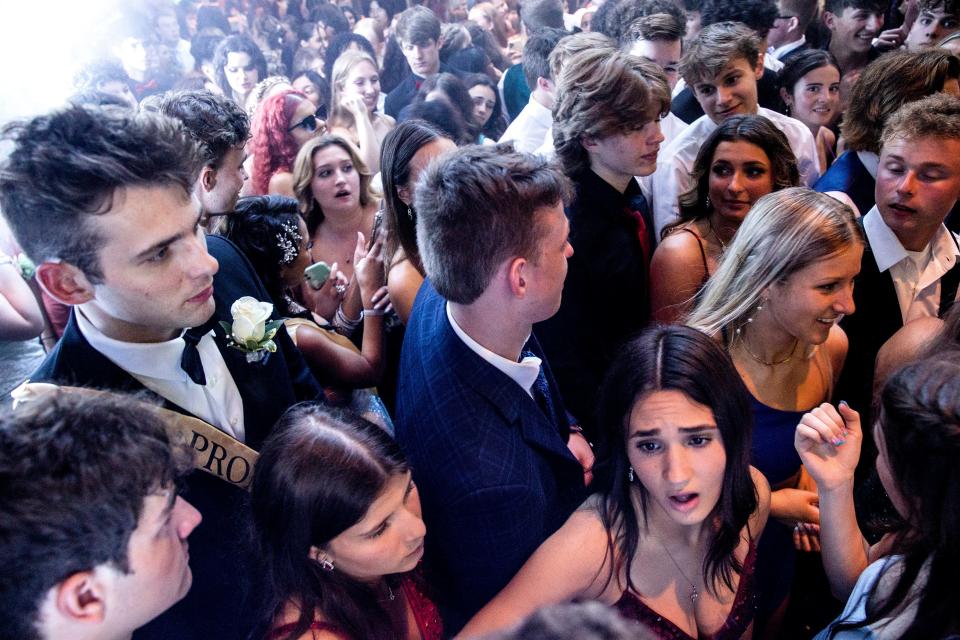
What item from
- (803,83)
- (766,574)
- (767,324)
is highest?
(803,83)

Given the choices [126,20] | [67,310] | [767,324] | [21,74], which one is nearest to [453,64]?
[126,20]

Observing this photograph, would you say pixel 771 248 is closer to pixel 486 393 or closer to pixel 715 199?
pixel 715 199

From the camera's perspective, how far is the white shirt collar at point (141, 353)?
5.02ft

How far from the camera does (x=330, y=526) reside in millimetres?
1467

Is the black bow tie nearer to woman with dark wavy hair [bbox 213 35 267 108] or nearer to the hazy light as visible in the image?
the hazy light

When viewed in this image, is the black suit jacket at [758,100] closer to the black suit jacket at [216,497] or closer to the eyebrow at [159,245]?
the black suit jacket at [216,497]

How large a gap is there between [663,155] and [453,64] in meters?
3.19

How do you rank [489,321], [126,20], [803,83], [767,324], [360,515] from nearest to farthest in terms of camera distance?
[360,515] < [489,321] < [767,324] < [803,83] < [126,20]

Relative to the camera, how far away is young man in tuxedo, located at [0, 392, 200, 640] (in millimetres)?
1042

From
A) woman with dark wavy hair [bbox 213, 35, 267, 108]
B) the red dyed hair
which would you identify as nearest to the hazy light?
woman with dark wavy hair [bbox 213, 35, 267, 108]

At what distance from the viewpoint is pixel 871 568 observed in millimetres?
1585

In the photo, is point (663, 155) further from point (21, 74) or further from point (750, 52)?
point (21, 74)

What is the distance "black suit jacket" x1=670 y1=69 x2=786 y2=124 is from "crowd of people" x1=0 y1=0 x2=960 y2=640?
4.97 feet

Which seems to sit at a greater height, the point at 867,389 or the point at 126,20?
the point at 126,20
